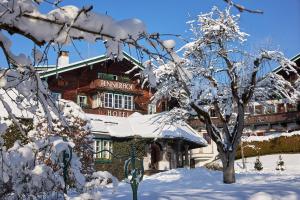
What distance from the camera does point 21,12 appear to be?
10.1 feet

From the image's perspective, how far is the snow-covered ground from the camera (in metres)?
7.99

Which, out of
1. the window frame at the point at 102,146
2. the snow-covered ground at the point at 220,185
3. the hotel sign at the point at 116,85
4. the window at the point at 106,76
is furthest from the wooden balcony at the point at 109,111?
the snow-covered ground at the point at 220,185

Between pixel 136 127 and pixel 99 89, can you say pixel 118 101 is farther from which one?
pixel 136 127

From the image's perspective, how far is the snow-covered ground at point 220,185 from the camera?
799 cm

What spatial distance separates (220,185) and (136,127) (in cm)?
1343

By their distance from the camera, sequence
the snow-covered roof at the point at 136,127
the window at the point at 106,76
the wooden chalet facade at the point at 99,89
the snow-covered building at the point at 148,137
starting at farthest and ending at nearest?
the window at the point at 106,76 → the wooden chalet facade at the point at 99,89 → the snow-covered roof at the point at 136,127 → the snow-covered building at the point at 148,137

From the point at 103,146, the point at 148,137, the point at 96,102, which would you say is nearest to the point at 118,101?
the point at 96,102

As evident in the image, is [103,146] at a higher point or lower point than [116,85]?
lower

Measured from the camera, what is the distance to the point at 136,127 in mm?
29719

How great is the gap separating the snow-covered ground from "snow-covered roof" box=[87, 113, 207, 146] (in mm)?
4320

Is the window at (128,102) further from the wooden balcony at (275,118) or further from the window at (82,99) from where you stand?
the wooden balcony at (275,118)

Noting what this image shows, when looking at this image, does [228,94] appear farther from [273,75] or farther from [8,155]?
[8,155]

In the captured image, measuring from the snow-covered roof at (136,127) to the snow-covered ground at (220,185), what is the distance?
4.32 metres

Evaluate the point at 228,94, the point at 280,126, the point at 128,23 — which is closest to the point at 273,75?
the point at 228,94
